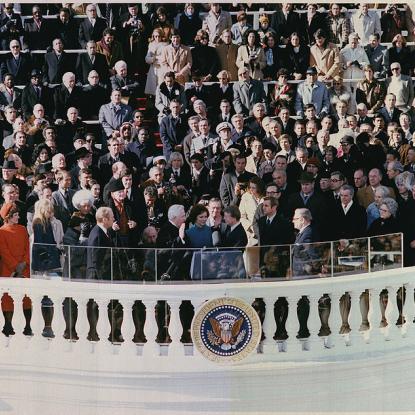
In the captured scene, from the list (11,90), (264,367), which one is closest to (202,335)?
(264,367)

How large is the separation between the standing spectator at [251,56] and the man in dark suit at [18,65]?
1.75 meters

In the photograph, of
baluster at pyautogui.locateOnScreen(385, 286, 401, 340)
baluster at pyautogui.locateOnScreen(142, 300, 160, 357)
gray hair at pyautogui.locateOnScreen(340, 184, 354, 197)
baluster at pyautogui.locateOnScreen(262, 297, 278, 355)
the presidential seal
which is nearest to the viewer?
baluster at pyautogui.locateOnScreen(142, 300, 160, 357)

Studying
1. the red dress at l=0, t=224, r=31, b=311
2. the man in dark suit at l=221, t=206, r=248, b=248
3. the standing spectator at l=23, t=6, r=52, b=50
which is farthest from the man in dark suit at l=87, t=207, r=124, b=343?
the standing spectator at l=23, t=6, r=52, b=50

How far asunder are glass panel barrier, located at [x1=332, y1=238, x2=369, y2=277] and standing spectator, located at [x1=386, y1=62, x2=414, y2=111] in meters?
1.31

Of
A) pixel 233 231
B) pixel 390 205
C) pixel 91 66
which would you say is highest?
pixel 91 66

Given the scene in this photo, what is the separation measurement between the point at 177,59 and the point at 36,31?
1.19m

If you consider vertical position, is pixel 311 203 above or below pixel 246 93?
below

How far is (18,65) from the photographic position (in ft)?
41.2

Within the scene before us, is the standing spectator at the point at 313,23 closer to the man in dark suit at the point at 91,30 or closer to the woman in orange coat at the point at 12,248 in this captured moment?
the man in dark suit at the point at 91,30

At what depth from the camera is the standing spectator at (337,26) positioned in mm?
12594

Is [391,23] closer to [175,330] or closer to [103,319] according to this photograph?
[175,330]

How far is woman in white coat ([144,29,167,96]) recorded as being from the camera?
12.5 metres

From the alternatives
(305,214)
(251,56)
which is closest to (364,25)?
(251,56)

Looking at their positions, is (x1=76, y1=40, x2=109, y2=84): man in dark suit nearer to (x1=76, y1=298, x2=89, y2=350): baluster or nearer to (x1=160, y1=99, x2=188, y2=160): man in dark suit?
(x1=160, y1=99, x2=188, y2=160): man in dark suit
